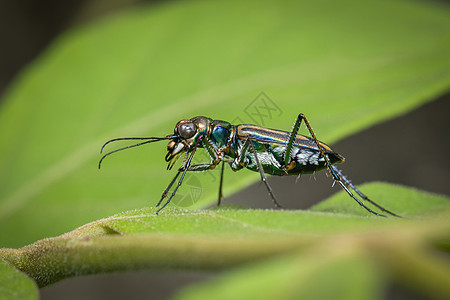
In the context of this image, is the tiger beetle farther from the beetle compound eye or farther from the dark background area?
the dark background area

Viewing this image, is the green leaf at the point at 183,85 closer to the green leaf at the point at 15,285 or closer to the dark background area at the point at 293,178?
the green leaf at the point at 15,285

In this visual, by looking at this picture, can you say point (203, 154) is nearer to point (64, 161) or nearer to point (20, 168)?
point (64, 161)

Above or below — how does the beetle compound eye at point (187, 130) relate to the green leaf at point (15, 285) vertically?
above

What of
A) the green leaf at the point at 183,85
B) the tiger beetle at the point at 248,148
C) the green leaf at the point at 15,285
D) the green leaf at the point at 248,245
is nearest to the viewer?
the green leaf at the point at 248,245

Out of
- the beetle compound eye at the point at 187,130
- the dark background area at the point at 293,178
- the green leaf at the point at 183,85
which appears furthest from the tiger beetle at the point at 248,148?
the dark background area at the point at 293,178

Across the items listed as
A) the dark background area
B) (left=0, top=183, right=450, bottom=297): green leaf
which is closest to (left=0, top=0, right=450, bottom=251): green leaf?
(left=0, top=183, right=450, bottom=297): green leaf

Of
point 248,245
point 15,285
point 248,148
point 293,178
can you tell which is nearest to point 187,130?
point 248,148
